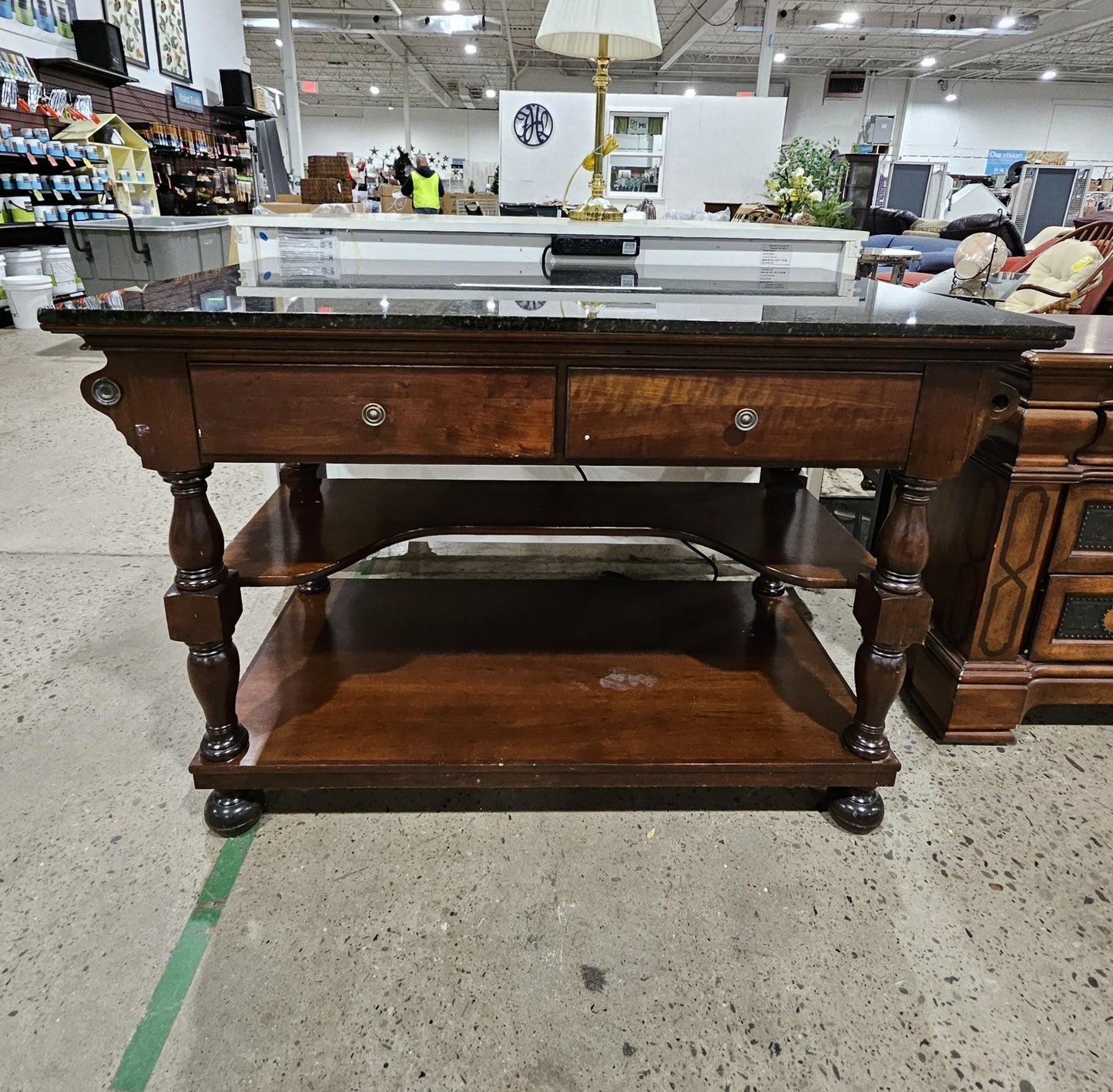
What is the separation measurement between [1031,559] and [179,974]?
1727 millimetres

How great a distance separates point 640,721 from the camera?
147 cm

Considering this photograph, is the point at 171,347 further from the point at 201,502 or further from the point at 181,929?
the point at 181,929

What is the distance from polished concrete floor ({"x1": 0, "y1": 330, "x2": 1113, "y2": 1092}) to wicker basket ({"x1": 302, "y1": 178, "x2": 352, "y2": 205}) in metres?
2.72

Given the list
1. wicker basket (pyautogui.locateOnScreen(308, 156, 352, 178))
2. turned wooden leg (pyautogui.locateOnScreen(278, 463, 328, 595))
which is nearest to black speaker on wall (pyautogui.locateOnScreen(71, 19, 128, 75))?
wicker basket (pyautogui.locateOnScreen(308, 156, 352, 178))

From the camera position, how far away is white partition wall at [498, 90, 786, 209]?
7.82m

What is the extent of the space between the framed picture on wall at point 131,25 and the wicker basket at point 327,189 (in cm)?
594

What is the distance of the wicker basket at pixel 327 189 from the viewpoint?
363cm

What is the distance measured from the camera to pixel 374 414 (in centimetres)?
115

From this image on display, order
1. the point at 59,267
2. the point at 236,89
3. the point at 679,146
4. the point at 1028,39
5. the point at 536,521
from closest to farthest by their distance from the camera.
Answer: the point at 536,521 → the point at 59,267 → the point at 679,146 → the point at 236,89 → the point at 1028,39

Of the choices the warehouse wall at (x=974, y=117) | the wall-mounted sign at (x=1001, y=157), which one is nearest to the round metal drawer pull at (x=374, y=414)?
the warehouse wall at (x=974, y=117)

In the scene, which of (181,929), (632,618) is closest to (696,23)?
(632,618)

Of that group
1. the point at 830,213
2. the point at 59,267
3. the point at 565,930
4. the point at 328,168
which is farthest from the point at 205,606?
the point at 59,267

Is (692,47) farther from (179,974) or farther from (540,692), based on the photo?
(179,974)

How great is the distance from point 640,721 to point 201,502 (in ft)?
2.85
